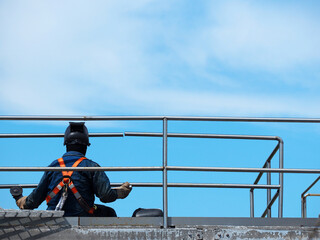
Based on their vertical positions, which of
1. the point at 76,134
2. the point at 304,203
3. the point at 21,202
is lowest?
the point at 21,202

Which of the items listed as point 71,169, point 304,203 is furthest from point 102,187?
point 304,203

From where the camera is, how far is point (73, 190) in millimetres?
6797

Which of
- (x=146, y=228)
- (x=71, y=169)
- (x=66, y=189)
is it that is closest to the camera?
(x=146, y=228)

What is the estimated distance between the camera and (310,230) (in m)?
6.50

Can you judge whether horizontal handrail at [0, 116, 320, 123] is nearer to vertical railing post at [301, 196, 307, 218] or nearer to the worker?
the worker

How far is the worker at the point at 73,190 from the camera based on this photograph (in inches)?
268

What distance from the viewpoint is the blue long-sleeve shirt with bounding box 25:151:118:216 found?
270 inches

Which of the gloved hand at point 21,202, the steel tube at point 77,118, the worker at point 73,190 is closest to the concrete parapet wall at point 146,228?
the worker at point 73,190

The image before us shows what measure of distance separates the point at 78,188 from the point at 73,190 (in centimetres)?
8

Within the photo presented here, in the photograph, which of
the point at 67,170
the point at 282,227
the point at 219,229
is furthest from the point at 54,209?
the point at 282,227

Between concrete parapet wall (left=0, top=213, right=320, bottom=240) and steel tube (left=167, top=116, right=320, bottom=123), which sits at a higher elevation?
steel tube (left=167, top=116, right=320, bottom=123)

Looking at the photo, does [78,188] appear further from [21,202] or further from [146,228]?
[146,228]

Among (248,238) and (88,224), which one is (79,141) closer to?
(88,224)

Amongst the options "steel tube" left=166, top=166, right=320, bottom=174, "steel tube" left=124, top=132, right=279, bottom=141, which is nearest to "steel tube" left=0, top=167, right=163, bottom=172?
"steel tube" left=166, top=166, right=320, bottom=174
